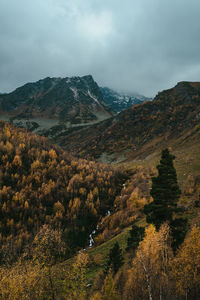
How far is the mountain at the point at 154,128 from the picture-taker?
104m

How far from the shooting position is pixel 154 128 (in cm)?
12588

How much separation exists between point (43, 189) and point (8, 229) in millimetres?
16472

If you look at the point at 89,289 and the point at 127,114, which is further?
the point at 127,114

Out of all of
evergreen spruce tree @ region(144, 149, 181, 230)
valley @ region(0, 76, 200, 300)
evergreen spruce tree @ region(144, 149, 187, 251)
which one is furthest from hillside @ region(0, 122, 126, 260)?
evergreen spruce tree @ region(144, 149, 181, 230)

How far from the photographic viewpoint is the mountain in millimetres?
103625

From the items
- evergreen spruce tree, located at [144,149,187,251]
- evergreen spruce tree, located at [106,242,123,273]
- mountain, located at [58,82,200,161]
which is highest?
mountain, located at [58,82,200,161]

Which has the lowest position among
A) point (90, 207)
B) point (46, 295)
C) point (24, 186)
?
point (90, 207)

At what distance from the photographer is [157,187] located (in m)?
17.7

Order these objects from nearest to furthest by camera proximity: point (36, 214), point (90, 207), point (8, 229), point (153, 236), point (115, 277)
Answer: point (153, 236), point (115, 277), point (8, 229), point (36, 214), point (90, 207)

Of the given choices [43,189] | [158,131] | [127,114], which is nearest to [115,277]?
[43,189]

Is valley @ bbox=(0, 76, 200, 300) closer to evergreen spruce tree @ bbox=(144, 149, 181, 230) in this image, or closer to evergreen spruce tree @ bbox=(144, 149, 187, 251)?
evergreen spruce tree @ bbox=(144, 149, 187, 251)

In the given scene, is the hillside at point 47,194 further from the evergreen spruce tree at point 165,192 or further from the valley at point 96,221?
the evergreen spruce tree at point 165,192

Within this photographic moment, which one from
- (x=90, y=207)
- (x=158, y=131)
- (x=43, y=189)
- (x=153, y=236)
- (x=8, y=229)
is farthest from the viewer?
(x=158, y=131)

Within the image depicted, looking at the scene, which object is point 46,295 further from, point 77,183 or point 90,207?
point 77,183
